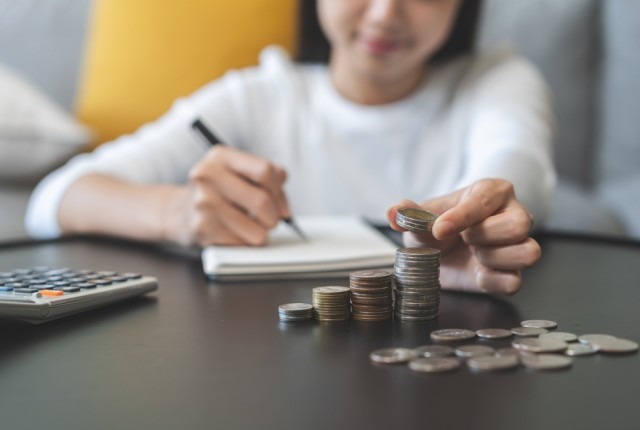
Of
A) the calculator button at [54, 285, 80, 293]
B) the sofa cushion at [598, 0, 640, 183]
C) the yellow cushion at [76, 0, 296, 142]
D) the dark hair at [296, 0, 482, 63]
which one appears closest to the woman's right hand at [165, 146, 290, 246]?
the calculator button at [54, 285, 80, 293]

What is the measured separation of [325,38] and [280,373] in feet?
4.32

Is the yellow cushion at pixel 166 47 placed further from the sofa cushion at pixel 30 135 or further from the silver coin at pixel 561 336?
the silver coin at pixel 561 336

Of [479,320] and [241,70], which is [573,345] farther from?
[241,70]

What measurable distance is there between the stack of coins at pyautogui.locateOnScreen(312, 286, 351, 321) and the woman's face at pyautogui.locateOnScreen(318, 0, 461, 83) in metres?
0.78

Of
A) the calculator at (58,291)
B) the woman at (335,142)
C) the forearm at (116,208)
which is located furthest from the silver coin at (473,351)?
the forearm at (116,208)

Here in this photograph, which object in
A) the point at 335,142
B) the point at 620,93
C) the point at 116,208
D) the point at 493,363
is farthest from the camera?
the point at 620,93

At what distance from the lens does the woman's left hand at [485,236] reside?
0.69 meters

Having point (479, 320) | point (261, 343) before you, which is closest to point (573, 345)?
point (479, 320)

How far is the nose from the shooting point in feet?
4.31

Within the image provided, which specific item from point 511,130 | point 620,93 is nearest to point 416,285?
point 511,130

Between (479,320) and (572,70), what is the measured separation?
4.92 ft

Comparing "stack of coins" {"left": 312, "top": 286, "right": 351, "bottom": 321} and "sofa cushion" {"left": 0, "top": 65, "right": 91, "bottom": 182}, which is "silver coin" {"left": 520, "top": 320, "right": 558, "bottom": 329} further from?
"sofa cushion" {"left": 0, "top": 65, "right": 91, "bottom": 182}

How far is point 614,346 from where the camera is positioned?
542 mm

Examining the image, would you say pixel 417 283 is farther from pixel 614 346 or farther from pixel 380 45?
pixel 380 45
